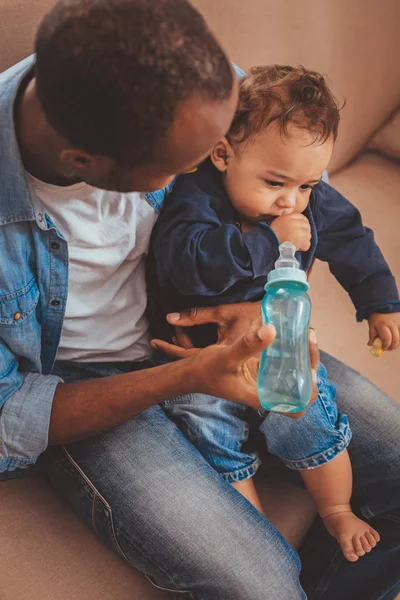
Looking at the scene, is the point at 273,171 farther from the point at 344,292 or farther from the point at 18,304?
the point at 344,292

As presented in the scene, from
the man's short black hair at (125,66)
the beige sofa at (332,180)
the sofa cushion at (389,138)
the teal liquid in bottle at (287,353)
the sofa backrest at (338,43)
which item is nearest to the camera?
the man's short black hair at (125,66)

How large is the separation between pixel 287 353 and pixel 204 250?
8.2 inches

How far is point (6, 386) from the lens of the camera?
1.00 m

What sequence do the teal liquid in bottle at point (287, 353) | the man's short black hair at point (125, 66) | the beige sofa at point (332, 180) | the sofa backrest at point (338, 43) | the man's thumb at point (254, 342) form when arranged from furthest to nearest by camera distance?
the sofa backrest at point (338, 43)
the beige sofa at point (332, 180)
the teal liquid in bottle at point (287, 353)
the man's thumb at point (254, 342)
the man's short black hair at point (125, 66)

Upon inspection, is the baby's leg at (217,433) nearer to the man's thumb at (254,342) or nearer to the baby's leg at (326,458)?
the baby's leg at (326,458)

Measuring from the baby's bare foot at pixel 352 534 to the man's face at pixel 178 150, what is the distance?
68cm

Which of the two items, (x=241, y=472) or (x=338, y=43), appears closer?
(x=241, y=472)

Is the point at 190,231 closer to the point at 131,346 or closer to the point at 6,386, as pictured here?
the point at 131,346

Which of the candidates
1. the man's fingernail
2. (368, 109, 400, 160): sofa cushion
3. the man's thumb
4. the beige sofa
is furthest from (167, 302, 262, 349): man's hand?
(368, 109, 400, 160): sofa cushion

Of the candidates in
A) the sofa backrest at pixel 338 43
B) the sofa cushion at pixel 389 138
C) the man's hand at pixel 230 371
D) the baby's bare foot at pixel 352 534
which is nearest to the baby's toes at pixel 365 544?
the baby's bare foot at pixel 352 534

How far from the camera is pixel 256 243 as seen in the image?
3.54 ft

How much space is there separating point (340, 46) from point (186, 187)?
86 centimetres

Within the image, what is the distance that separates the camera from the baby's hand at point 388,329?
1276mm

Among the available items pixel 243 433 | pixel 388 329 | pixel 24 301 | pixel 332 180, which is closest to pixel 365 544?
pixel 243 433
